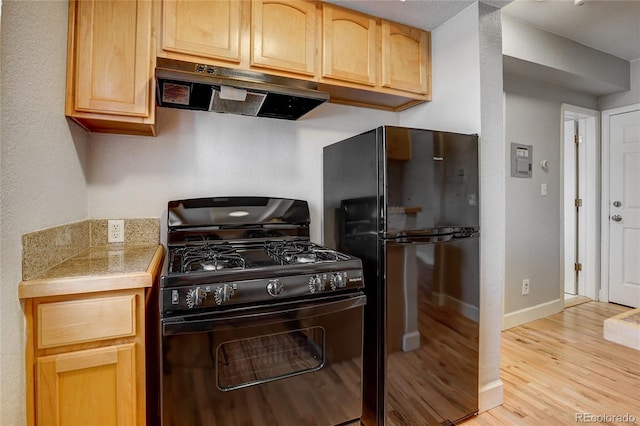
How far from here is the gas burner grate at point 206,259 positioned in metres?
1.29

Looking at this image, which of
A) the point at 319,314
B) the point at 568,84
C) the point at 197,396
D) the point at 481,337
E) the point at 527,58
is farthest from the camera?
the point at 568,84

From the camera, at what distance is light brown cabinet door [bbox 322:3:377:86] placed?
186cm

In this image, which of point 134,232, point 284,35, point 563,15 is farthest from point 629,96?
point 134,232

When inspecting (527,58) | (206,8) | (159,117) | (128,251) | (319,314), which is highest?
(527,58)

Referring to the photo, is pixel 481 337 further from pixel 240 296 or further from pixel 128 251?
pixel 128 251

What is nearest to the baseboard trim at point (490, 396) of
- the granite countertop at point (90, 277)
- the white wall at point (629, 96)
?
the granite countertop at point (90, 277)

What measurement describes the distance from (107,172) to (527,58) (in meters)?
3.16

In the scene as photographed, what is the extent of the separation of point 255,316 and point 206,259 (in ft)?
1.23

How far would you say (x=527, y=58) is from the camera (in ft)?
8.63

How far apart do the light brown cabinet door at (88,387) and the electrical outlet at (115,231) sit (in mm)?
764

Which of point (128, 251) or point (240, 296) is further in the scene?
point (128, 251)

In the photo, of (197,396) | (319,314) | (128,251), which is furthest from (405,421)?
(128,251)

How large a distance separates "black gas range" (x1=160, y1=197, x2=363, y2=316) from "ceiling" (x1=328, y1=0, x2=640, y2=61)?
1.31m

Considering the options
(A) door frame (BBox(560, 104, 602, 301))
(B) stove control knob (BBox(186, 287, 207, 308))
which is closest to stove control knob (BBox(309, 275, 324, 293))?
(B) stove control knob (BBox(186, 287, 207, 308))
